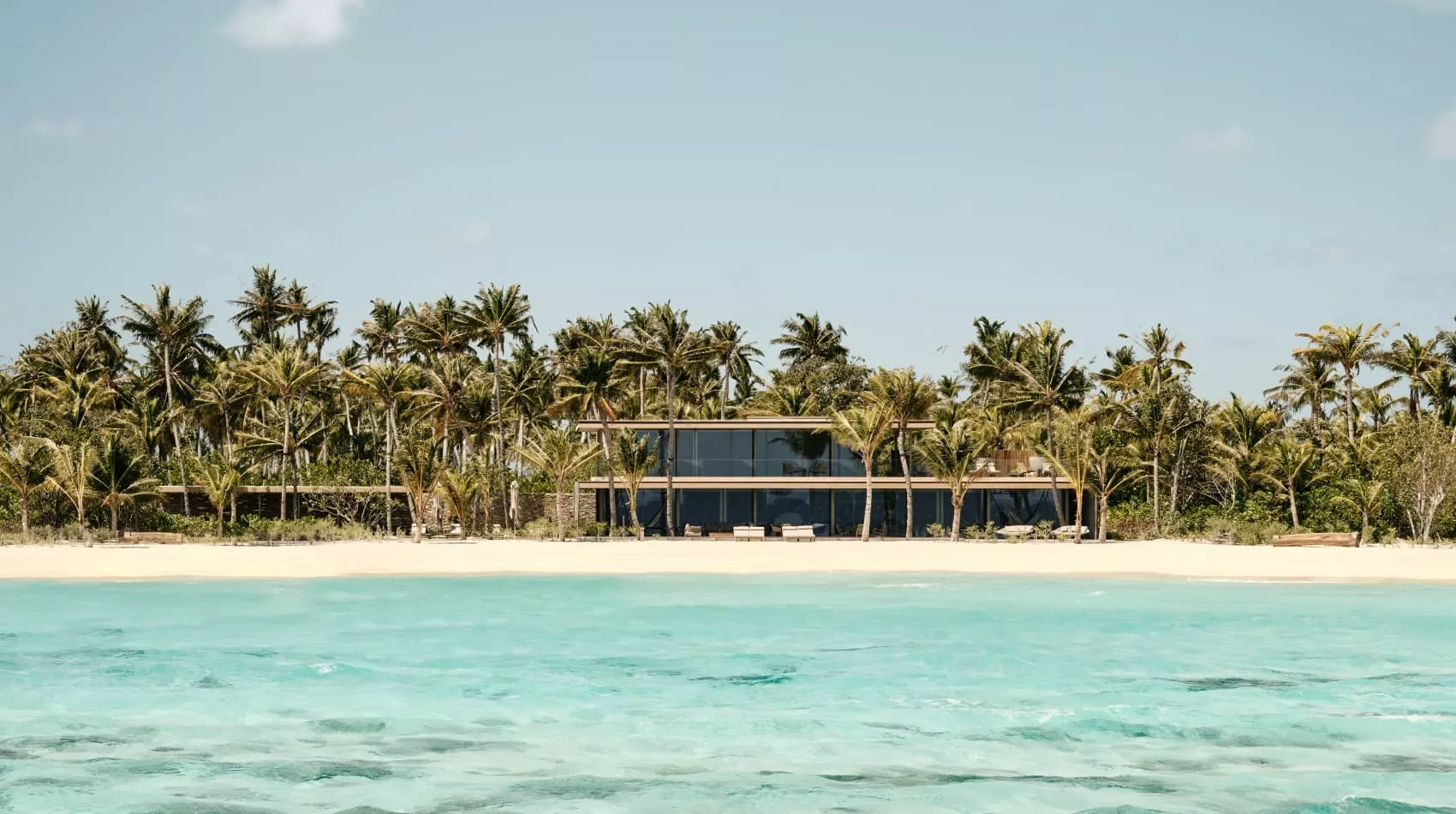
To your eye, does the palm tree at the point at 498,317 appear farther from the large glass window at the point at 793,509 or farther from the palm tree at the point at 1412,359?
the palm tree at the point at 1412,359

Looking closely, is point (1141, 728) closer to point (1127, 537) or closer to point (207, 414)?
point (1127, 537)

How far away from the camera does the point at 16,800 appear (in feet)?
32.1

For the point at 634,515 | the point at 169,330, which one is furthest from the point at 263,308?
the point at 634,515

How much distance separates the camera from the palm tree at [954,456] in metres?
44.4

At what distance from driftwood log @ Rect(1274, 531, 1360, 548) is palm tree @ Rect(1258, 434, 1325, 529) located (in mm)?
5950

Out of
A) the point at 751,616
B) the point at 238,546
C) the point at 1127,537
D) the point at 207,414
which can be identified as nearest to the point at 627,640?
the point at 751,616

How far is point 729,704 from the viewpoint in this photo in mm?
14414

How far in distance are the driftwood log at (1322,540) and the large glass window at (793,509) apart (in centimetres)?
1673

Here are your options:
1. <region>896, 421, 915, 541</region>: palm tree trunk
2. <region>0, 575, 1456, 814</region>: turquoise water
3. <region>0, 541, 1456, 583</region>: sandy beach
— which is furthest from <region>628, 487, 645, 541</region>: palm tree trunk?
<region>0, 575, 1456, 814</region>: turquoise water

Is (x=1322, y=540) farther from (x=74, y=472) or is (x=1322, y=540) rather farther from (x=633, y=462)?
(x=74, y=472)

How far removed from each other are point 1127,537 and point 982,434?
6879 millimetres

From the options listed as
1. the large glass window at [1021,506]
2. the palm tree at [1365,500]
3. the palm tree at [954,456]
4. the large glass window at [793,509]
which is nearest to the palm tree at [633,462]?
the large glass window at [793,509]

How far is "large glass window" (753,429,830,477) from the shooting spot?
48.2 metres

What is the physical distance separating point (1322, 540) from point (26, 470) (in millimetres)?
41587
